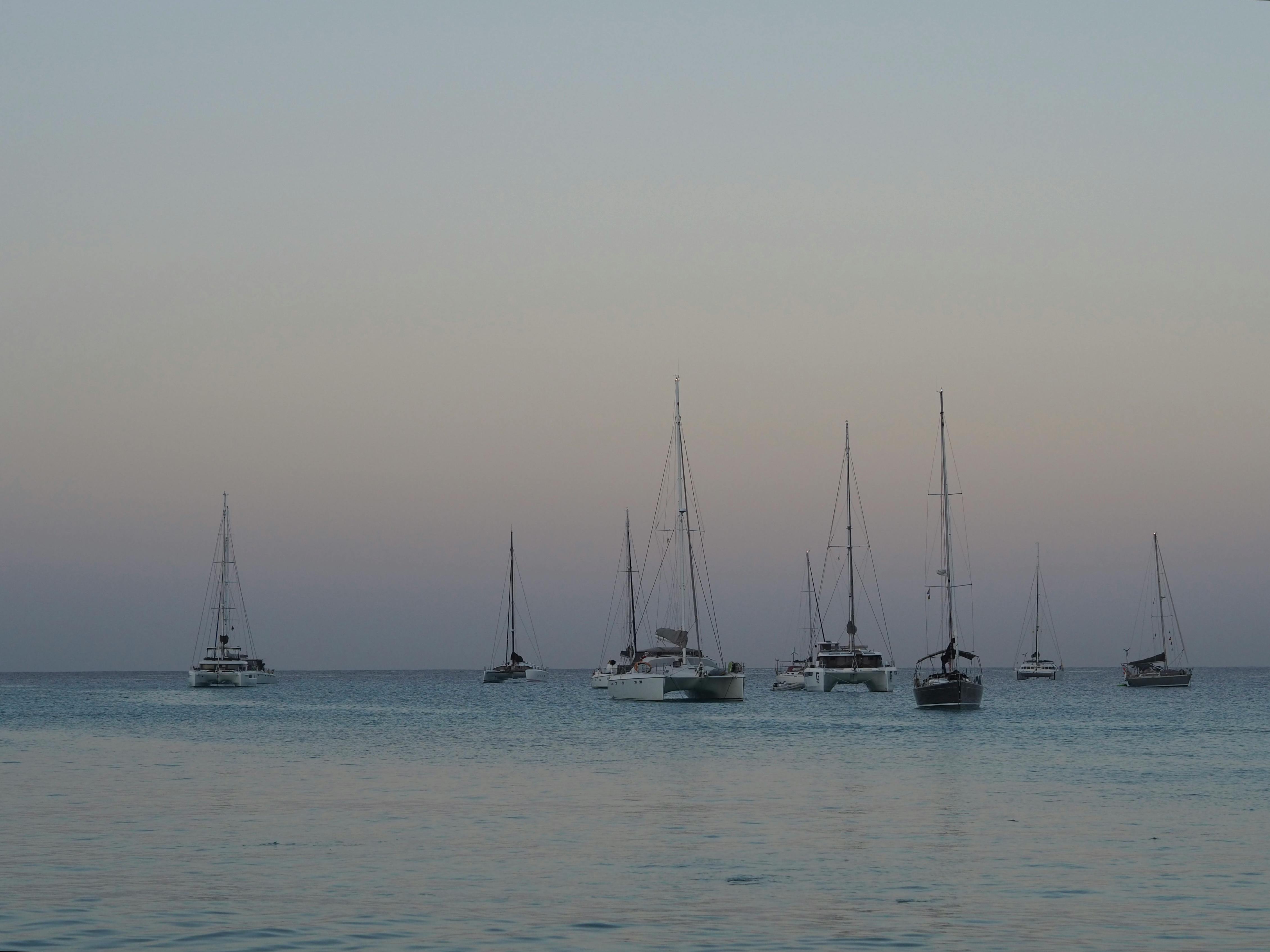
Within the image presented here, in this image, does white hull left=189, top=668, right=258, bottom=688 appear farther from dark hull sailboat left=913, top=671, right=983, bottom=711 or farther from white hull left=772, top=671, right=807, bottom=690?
dark hull sailboat left=913, top=671, right=983, bottom=711

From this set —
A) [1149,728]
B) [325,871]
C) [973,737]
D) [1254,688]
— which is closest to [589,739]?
[973,737]

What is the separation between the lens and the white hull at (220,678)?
15625 cm

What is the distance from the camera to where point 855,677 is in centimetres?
12950

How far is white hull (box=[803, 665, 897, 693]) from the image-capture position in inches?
5098

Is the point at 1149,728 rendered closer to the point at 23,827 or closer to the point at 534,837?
the point at 534,837

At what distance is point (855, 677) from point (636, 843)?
338 ft

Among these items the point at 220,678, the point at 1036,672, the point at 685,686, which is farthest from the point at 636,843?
the point at 1036,672

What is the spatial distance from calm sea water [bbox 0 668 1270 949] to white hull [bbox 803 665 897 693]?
63.9m

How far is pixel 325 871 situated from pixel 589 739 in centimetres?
4017

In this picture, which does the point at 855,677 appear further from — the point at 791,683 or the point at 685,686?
the point at 685,686

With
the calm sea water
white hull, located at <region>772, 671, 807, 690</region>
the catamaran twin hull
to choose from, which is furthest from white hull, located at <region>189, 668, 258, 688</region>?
the calm sea water

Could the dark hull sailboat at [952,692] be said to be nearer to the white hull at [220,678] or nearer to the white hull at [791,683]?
the white hull at [791,683]

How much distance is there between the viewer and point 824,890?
74.6 ft

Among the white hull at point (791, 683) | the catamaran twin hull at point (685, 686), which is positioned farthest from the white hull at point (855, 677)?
the catamaran twin hull at point (685, 686)
